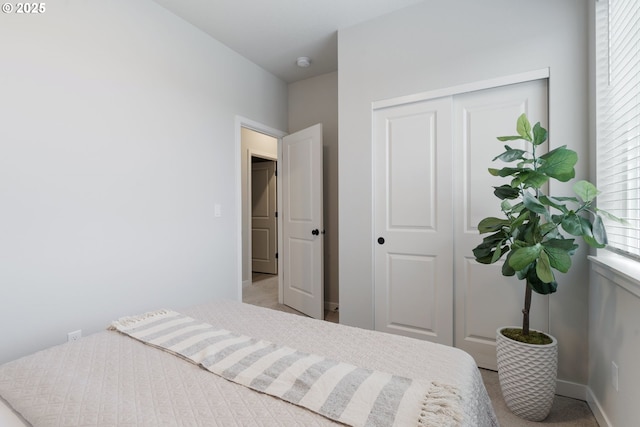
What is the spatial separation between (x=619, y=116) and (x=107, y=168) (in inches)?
115

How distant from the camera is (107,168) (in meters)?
2.02

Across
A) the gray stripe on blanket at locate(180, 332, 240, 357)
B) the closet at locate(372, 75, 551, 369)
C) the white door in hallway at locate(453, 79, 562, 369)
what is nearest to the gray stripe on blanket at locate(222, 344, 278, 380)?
the gray stripe on blanket at locate(180, 332, 240, 357)

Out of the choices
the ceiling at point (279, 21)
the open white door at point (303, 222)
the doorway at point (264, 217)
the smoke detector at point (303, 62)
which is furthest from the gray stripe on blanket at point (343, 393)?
the doorway at point (264, 217)

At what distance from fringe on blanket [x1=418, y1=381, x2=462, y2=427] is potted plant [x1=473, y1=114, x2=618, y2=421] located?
908 millimetres

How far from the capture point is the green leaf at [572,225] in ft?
4.95

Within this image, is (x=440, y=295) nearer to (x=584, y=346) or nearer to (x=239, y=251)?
(x=584, y=346)

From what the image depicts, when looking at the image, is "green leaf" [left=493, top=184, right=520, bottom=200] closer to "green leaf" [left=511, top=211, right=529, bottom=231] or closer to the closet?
"green leaf" [left=511, top=211, right=529, bottom=231]

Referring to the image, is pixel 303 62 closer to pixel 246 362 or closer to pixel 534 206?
pixel 534 206

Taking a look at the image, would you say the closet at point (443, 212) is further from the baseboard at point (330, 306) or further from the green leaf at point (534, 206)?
the baseboard at point (330, 306)

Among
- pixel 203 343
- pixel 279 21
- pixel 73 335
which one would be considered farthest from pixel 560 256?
pixel 73 335

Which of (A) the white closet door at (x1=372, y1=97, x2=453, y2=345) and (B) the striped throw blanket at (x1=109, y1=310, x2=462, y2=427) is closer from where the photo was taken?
(B) the striped throw blanket at (x1=109, y1=310, x2=462, y2=427)

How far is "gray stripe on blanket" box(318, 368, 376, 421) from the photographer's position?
0.84 meters

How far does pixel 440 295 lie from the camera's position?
233cm

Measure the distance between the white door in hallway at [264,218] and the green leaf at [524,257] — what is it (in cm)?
427
